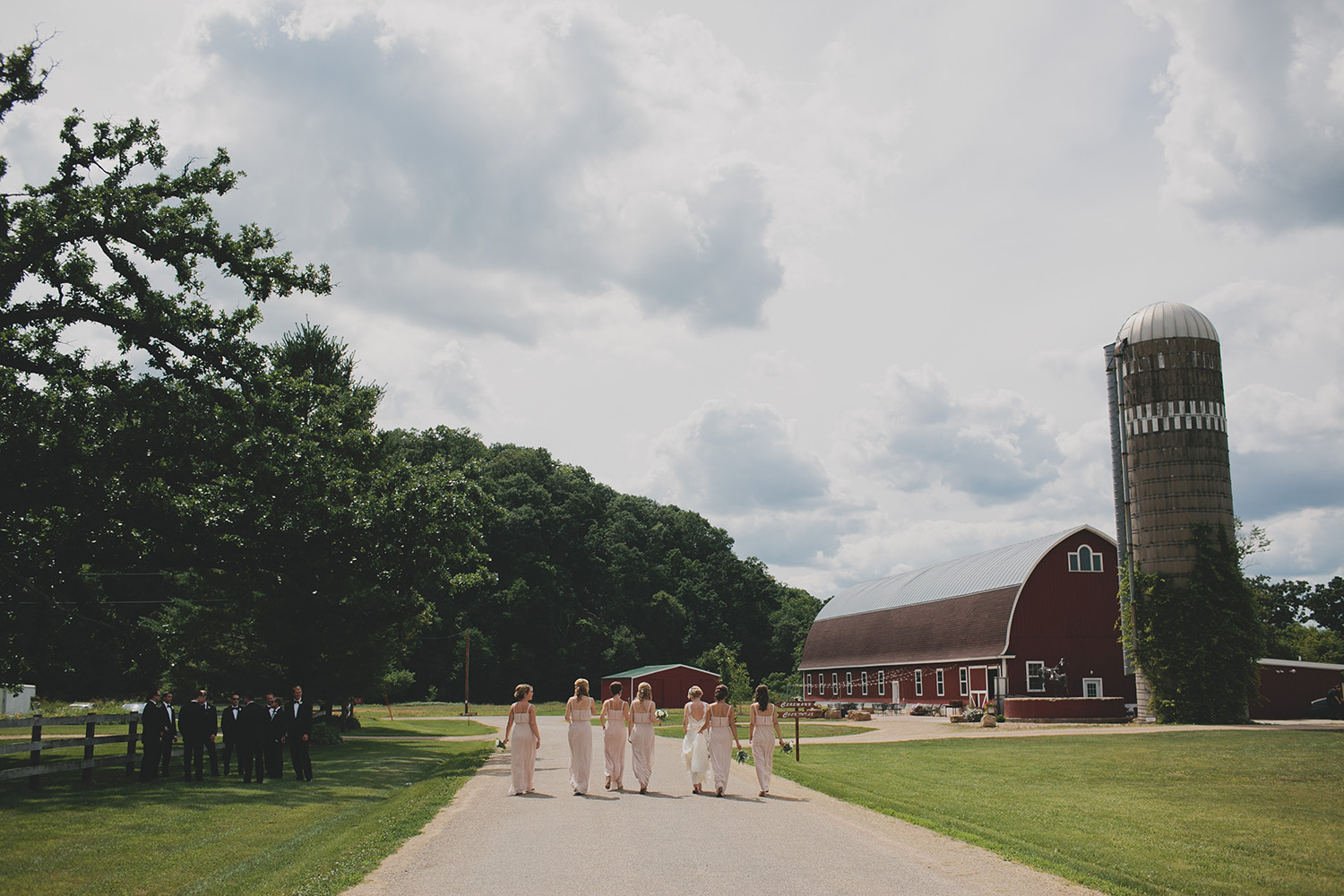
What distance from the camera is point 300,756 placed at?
18562 mm

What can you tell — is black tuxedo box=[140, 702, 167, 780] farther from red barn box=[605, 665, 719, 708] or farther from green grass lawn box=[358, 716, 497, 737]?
red barn box=[605, 665, 719, 708]

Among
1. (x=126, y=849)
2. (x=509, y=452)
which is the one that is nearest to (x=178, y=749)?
(x=126, y=849)

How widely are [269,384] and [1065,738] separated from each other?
23.7 m

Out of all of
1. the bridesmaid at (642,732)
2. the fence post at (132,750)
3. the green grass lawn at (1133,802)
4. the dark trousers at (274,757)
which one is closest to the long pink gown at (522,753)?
the bridesmaid at (642,732)

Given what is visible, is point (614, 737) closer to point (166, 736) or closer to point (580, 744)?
point (580, 744)

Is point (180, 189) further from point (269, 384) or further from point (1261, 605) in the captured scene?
point (1261, 605)

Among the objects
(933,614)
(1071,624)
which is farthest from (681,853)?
(933,614)

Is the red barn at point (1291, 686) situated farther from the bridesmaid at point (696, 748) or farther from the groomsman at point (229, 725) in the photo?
the groomsman at point (229, 725)

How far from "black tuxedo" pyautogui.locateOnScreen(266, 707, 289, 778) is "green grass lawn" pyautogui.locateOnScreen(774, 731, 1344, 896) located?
31.7ft

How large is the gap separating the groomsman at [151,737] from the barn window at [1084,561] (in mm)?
38268

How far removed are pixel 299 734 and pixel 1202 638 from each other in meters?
30.5

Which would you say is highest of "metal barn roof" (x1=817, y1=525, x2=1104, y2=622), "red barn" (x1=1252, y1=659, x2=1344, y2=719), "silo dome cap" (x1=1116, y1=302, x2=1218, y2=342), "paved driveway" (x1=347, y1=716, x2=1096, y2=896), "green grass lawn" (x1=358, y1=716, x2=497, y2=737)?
"silo dome cap" (x1=1116, y1=302, x2=1218, y2=342)

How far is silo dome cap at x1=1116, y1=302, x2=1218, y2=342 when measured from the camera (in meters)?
37.4

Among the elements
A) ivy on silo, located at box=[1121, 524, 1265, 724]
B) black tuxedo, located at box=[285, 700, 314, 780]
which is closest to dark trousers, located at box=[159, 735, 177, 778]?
black tuxedo, located at box=[285, 700, 314, 780]
